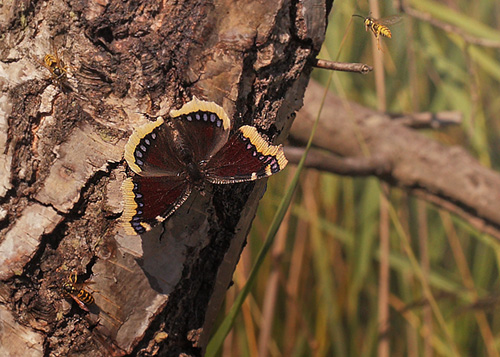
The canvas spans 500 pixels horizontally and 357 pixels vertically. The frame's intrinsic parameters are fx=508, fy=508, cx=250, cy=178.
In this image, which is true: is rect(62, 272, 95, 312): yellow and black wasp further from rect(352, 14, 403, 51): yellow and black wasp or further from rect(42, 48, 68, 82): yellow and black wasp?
rect(352, 14, 403, 51): yellow and black wasp

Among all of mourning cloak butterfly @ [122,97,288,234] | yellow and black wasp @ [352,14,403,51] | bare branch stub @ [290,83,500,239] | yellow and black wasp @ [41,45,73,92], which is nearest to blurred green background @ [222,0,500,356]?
bare branch stub @ [290,83,500,239]

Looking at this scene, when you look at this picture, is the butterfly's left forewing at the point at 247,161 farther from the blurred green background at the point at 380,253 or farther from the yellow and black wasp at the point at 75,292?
the blurred green background at the point at 380,253

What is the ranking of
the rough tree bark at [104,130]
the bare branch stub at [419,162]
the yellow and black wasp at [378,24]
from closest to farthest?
the rough tree bark at [104,130] → the yellow and black wasp at [378,24] → the bare branch stub at [419,162]

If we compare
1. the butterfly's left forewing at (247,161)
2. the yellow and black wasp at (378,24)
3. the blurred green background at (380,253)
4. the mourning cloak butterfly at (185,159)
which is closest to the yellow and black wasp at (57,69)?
the mourning cloak butterfly at (185,159)

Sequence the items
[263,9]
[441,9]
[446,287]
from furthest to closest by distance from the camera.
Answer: [446,287] < [441,9] < [263,9]

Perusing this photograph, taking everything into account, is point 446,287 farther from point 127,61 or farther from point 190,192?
point 127,61

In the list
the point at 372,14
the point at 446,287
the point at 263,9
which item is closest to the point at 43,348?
the point at 263,9

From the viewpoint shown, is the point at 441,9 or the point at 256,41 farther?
the point at 441,9
